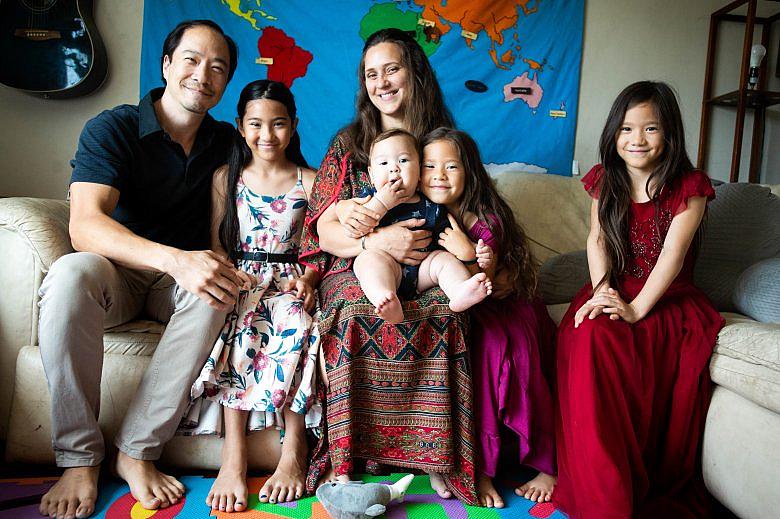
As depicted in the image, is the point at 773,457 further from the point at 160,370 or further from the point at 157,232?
the point at 157,232

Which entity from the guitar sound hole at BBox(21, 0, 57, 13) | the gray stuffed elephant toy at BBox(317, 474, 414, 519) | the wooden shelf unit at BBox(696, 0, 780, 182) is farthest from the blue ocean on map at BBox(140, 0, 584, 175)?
the gray stuffed elephant toy at BBox(317, 474, 414, 519)

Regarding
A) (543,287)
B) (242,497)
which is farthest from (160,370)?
(543,287)

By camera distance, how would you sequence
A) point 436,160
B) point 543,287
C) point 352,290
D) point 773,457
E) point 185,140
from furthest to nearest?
point 543,287, point 185,140, point 436,160, point 352,290, point 773,457

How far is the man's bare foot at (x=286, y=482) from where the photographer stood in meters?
1.38

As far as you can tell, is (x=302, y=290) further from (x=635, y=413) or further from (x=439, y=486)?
(x=635, y=413)

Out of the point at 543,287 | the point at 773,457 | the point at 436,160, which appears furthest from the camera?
the point at 543,287

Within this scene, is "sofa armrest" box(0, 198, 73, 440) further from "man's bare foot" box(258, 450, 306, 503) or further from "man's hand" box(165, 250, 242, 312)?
"man's bare foot" box(258, 450, 306, 503)

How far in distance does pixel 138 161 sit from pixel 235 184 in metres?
0.29

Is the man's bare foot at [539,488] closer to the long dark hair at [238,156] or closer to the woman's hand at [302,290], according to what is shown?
the woman's hand at [302,290]

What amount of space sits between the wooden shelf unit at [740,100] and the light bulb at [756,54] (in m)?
0.06

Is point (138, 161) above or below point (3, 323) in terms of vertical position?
above

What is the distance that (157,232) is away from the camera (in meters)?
1.70

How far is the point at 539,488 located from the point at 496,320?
455 mm

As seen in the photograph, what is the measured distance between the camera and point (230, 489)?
4.50 ft
